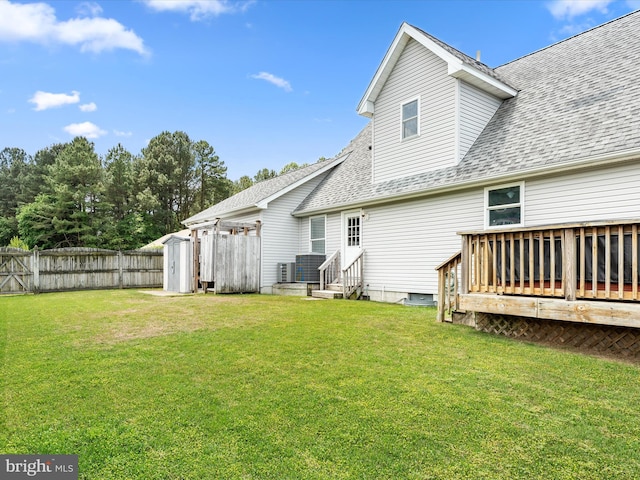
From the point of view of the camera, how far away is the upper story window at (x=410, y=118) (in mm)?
10374

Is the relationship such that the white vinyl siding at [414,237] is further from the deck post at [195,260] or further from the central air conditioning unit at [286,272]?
the deck post at [195,260]

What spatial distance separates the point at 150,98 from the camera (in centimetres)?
2469

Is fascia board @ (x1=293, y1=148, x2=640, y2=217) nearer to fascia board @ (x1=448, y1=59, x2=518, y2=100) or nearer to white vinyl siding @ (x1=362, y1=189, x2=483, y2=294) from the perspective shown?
white vinyl siding @ (x1=362, y1=189, x2=483, y2=294)

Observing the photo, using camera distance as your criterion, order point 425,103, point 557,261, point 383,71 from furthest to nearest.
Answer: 1. point 383,71
2. point 425,103
3. point 557,261

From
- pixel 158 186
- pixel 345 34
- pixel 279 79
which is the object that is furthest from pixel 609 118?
pixel 158 186

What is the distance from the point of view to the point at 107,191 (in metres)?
33.2

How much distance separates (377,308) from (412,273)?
5.71ft

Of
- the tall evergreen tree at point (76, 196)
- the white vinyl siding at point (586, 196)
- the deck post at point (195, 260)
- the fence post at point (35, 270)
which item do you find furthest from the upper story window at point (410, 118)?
the tall evergreen tree at point (76, 196)

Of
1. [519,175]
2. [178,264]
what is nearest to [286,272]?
[178,264]

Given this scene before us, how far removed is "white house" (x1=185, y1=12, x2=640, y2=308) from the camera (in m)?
7.19

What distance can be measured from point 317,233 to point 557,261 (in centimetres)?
936

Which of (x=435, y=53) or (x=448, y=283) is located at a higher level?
(x=435, y=53)

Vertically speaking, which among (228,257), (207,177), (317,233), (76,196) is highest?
(207,177)

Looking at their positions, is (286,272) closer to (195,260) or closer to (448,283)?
(195,260)
